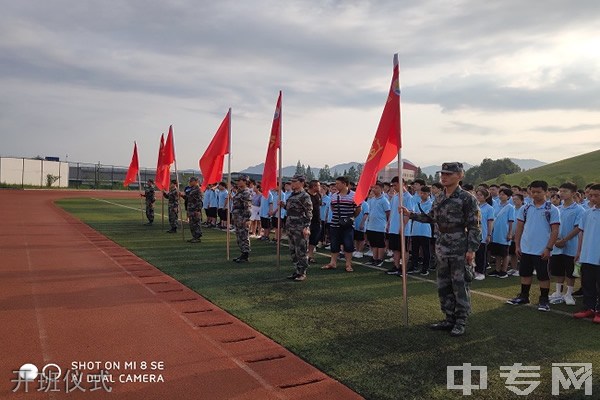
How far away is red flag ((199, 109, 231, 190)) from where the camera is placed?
1124 centimetres

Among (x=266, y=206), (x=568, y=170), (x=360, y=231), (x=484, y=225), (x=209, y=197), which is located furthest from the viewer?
(x=568, y=170)

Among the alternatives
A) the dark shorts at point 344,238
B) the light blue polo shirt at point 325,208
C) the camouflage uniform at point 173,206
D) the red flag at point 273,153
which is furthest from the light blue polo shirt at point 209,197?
Result: the dark shorts at point 344,238

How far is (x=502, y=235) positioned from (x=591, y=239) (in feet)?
12.0

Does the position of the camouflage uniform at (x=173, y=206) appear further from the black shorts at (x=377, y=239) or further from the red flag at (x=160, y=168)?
the black shorts at (x=377, y=239)

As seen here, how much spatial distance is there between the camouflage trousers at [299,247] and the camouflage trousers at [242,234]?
1.86 m

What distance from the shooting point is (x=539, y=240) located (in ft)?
23.6

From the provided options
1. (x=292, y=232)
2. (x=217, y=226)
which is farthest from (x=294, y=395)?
(x=217, y=226)

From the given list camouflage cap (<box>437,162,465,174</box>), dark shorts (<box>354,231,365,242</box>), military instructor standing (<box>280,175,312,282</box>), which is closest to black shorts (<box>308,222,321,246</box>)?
dark shorts (<box>354,231,365,242</box>)

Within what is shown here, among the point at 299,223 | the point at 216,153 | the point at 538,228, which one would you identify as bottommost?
the point at 299,223

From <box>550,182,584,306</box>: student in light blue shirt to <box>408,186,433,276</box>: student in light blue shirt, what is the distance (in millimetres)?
2628

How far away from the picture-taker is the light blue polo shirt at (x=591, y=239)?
6.44 meters

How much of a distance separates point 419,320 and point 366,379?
7.19ft

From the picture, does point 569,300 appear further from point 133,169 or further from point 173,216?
point 133,169

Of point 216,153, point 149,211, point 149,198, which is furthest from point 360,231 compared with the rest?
point 149,211
